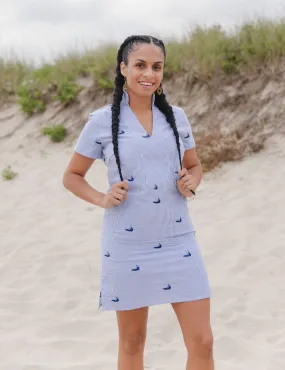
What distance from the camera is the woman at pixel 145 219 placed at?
274 cm

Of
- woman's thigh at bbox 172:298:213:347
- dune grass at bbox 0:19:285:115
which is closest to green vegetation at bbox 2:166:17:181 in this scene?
dune grass at bbox 0:19:285:115

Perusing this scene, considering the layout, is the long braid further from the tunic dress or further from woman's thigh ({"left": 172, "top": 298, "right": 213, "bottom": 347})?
woman's thigh ({"left": 172, "top": 298, "right": 213, "bottom": 347})

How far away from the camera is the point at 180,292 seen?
8.99 ft

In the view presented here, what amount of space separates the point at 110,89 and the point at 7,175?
2106 millimetres

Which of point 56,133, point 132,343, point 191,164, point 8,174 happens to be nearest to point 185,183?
point 191,164

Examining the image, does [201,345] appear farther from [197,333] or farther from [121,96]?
[121,96]

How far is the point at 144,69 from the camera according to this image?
2842 mm

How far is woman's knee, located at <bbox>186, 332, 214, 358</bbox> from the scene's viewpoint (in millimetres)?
2684

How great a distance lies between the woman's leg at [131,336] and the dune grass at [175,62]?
6.57 m

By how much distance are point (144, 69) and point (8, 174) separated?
22.3 ft

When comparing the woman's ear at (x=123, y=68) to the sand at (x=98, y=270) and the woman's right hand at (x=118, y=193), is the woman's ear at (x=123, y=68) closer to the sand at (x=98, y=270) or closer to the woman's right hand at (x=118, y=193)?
the woman's right hand at (x=118, y=193)

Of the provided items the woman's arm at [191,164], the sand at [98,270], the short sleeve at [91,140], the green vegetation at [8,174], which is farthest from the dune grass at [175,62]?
the short sleeve at [91,140]

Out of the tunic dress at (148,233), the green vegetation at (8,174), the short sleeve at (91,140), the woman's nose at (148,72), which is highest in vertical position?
the woman's nose at (148,72)

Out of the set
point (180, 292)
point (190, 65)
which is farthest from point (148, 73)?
point (190, 65)
